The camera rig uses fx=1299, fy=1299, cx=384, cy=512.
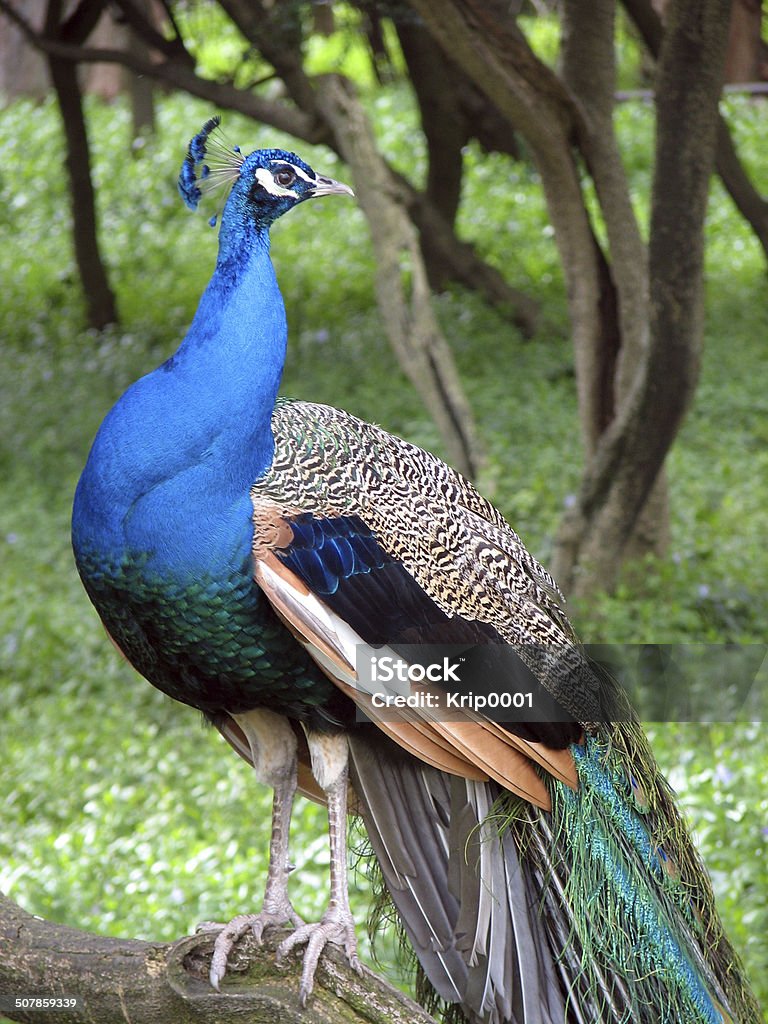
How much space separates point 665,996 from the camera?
2254 mm

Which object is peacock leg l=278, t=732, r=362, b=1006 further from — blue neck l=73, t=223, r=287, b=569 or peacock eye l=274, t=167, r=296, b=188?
peacock eye l=274, t=167, r=296, b=188

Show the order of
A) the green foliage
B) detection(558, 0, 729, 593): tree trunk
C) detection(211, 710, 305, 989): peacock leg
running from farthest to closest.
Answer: detection(558, 0, 729, 593): tree trunk
the green foliage
detection(211, 710, 305, 989): peacock leg

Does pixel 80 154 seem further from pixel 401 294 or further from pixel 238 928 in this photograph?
pixel 238 928

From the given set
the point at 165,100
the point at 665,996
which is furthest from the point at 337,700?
the point at 165,100

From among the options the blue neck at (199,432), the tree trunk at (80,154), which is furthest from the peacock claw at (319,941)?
the tree trunk at (80,154)

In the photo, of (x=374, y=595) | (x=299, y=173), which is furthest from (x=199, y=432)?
(x=299, y=173)

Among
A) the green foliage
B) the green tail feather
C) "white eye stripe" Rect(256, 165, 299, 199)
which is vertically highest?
"white eye stripe" Rect(256, 165, 299, 199)

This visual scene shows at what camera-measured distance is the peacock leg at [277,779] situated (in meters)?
2.36

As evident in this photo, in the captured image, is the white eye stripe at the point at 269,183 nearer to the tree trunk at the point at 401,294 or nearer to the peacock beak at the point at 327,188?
the peacock beak at the point at 327,188

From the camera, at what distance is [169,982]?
2193 millimetres

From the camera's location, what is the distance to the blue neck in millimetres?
2035

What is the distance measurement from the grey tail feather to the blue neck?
0.51 m

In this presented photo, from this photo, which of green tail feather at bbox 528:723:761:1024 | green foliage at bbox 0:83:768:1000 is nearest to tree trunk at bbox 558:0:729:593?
green foliage at bbox 0:83:768:1000

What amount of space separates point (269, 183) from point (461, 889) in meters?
1.26
